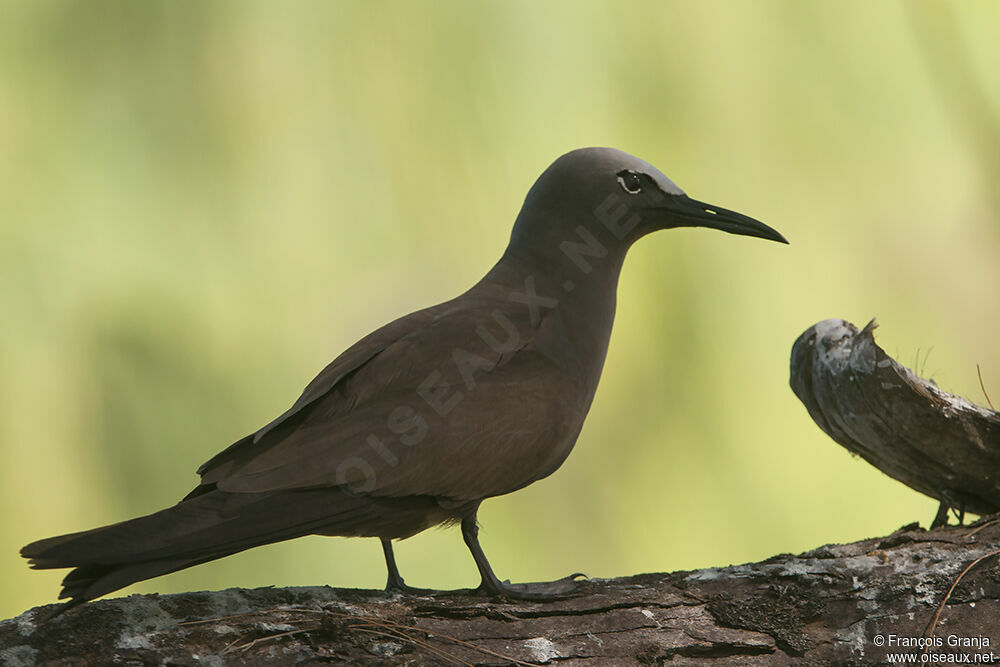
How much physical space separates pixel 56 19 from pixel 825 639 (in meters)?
2.65

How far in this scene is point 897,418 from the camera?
5.84 ft

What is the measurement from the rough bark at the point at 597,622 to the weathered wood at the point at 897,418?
0.26 m

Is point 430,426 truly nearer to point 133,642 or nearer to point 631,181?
point 133,642

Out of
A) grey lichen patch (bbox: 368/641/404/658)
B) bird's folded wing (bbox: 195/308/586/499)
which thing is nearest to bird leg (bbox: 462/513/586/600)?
bird's folded wing (bbox: 195/308/586/499)

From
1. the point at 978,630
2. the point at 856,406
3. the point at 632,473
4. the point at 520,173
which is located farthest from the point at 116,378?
the point at 978,630

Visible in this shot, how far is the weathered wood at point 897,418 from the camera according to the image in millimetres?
1747

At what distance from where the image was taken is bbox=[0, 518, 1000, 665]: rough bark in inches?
50.2

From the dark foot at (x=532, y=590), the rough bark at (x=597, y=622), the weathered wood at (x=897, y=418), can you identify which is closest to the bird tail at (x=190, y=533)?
the rough bark at (x=597, y=622)

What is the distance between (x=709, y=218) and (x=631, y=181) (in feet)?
0.55

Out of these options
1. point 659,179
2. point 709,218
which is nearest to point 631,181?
point 659,179

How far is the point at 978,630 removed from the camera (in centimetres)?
141

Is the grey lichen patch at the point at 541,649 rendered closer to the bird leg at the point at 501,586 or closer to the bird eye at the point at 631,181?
the bird leg at the point at 501,586

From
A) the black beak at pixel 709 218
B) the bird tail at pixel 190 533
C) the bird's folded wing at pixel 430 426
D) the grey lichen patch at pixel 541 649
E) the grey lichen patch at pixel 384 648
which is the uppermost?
the black beak at pixel 709 218

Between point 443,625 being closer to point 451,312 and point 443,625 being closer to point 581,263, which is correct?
point 451,312
